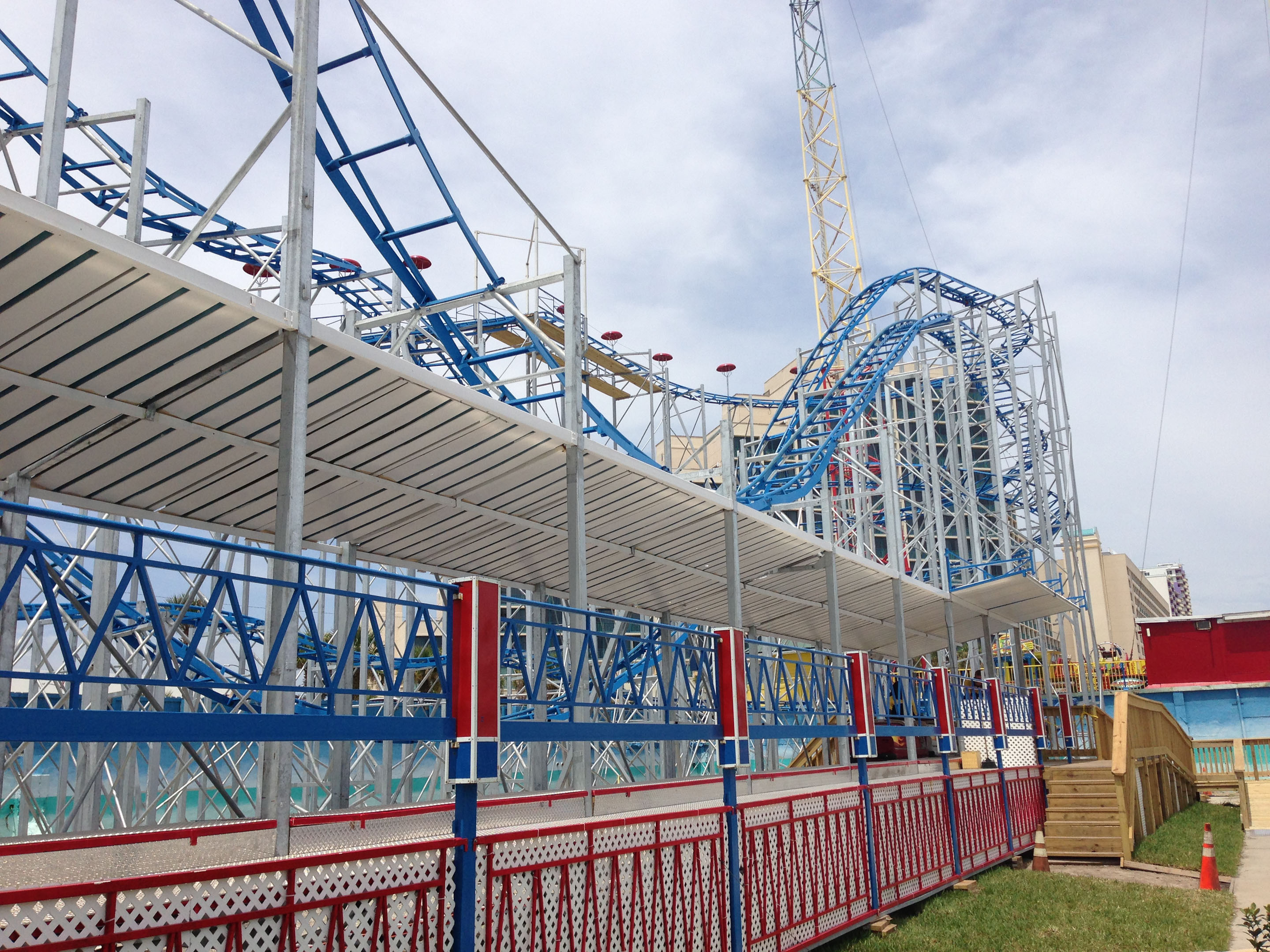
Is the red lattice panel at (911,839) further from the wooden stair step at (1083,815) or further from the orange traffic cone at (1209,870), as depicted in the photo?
the wooden stair step at (1083,815)

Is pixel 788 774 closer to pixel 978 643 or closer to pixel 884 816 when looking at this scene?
pixel 884 816

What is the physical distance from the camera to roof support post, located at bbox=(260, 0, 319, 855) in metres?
7.77

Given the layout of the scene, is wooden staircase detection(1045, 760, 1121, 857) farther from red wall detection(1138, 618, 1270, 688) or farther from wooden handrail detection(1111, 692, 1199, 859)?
red wall detection(1138, 618, 1270, 688)

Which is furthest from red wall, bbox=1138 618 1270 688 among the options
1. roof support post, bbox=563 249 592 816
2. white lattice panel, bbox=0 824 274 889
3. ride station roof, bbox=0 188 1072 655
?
white lattice panel, bbox=0 824 274 889

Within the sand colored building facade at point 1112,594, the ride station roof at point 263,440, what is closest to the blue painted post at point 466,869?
the ride station roof at point 263,440

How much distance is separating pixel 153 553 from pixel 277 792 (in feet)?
36.5

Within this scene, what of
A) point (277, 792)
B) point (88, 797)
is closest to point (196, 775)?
point (88, 797)

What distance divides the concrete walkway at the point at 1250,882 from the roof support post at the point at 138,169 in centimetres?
1335

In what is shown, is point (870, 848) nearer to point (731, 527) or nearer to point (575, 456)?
point (731, 527)

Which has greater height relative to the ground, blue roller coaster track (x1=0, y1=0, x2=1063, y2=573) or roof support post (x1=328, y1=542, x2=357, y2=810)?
blue roller coaster track (x1=0, y1=0, x2=1063, y2=573)

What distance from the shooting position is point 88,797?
44.7ft

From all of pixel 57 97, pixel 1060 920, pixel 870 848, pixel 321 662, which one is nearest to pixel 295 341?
pixel 57 97

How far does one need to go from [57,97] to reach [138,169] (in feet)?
11.2

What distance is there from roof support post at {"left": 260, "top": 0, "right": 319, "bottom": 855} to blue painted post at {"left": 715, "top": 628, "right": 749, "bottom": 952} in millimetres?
3842
